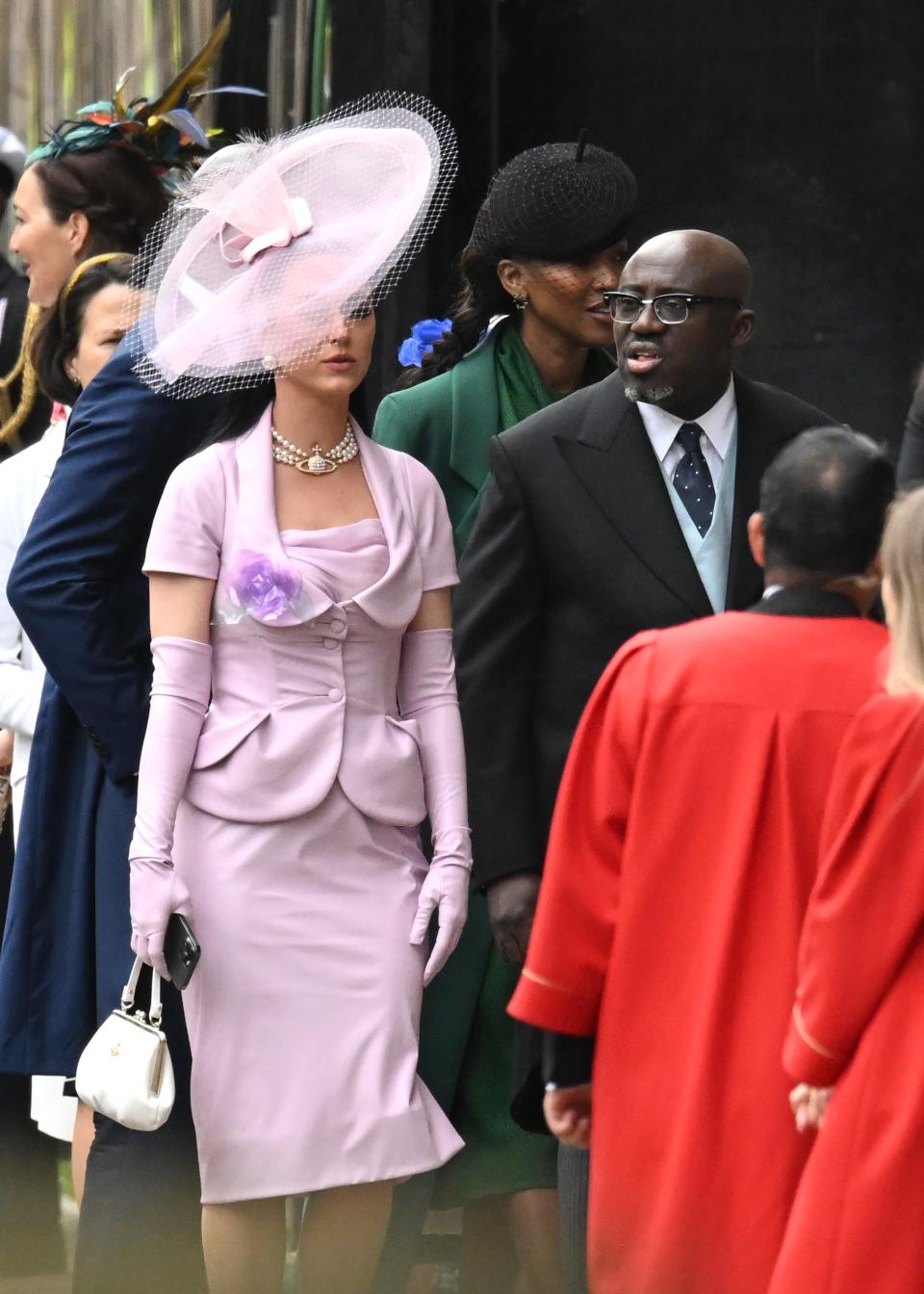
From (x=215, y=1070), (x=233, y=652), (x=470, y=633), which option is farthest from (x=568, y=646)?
(x=215, y=1070)

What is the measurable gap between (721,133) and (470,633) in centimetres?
243

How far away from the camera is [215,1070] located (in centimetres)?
413

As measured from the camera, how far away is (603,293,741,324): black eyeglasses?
436 centimetres

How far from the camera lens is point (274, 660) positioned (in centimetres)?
417

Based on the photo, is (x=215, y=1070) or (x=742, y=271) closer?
(x=215, y=1070)

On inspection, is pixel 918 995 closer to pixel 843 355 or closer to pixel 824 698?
pixel 824 698

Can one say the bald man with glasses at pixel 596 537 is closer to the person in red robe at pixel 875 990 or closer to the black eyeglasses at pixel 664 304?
the black eyeglasses at pixel 664 304

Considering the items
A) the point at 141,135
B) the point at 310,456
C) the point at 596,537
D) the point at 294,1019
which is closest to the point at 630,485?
the point at 596,537

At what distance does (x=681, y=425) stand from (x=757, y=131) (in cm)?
220

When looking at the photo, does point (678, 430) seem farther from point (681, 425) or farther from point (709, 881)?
point (709, 881)

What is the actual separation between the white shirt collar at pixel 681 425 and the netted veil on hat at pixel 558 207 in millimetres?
585

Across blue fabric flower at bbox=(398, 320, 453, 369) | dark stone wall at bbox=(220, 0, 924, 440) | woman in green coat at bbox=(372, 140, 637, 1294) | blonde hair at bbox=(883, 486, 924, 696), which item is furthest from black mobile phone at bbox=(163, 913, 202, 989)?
dark stone wall at bbox=(220, 0, 924, 440)

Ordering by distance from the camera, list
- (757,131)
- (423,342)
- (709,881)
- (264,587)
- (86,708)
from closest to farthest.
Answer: (709,881) → (264,587) → (86,708) → (423,342) → (757,131)

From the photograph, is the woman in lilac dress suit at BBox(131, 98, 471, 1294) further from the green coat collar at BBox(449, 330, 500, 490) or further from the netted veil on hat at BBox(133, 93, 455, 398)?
the green coat collar at BBox(449, 330, 500, 490)
